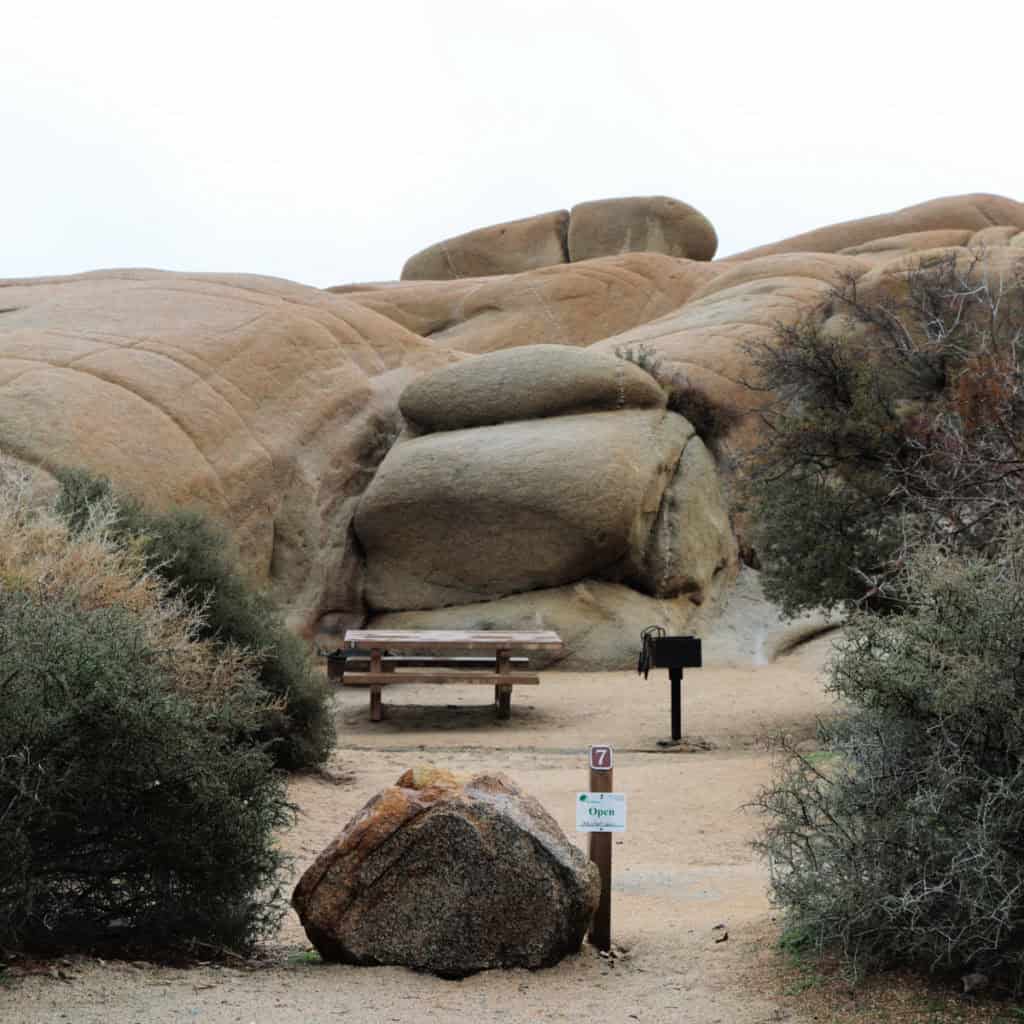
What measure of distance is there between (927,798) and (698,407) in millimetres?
15775

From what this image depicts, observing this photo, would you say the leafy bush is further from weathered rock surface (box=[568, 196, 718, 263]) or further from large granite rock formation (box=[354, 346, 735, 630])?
weathered rock surface (box=[568, 196, 718, 263])

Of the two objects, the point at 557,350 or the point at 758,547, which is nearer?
the point at 758,547

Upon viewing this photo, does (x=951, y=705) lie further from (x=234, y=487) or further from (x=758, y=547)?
(x=234, y=487)

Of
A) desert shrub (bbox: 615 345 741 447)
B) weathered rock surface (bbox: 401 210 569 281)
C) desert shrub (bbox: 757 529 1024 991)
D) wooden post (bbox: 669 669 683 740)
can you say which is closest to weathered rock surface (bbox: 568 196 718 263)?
weathered rock surface (bbox: 401 210 569 281)

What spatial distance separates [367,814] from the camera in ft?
17.1

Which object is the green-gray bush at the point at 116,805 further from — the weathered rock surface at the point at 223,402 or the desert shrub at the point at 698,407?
the desert shrub at the point at 698,407

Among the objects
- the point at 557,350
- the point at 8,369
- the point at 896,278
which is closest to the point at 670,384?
the point at 557,350

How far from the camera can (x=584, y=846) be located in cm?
838

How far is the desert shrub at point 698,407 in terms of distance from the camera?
20.0m

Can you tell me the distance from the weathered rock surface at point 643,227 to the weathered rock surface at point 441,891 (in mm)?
36087

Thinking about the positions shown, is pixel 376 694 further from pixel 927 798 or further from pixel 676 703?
pixel 927 798

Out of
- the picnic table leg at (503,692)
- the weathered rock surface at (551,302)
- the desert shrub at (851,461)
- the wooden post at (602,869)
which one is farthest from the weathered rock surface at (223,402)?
the wooden post at (602,869)

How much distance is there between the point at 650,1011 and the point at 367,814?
4.47 ft

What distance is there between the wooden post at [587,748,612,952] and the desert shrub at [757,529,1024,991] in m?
0.78
